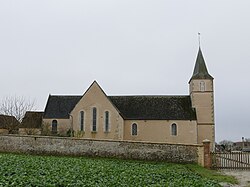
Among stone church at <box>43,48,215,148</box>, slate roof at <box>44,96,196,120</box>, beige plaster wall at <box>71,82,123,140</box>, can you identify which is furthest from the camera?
slate roof at <box>44,96,196,120</box>

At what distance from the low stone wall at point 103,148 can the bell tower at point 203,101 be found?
15491 millimetres

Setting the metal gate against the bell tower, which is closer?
the metal gate

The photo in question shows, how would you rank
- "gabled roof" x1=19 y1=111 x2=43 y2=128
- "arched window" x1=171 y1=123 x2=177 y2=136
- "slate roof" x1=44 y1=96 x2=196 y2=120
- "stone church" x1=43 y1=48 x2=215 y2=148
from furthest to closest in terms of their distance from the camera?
"gabled roof" x1=19 y1=111 x2=43 y2=128
"slate roof" x1=44 y1=96 x2=196 y2=120
"arched window" x1=171 y1=123 x2=177 y2=136
"stone church" x1=43 y1=48 x2=215 y2=148

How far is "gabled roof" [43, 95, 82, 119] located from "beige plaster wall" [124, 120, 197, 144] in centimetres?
720

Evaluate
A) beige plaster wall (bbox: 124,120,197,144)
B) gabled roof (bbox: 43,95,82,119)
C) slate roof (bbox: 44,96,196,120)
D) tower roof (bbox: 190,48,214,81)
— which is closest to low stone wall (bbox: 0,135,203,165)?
gabled roof (bbox: 43,95,82,119)

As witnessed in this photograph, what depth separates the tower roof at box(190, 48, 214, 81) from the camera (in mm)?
41531

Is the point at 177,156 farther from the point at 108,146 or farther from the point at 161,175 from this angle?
the point at 161,175

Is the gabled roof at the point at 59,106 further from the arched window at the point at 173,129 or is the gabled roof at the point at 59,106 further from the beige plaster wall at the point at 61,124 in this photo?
the arched window at the point at 173,129

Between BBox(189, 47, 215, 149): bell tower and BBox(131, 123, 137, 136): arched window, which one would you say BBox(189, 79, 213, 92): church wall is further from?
BBox(131, 123, 137, 136): arched window

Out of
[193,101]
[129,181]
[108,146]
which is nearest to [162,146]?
[108,146]

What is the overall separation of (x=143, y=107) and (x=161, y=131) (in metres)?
3.69

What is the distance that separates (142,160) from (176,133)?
A: 48.9 ft

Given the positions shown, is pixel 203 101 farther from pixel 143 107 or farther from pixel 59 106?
pixel 59 106

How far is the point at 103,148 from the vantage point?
85.8ft
